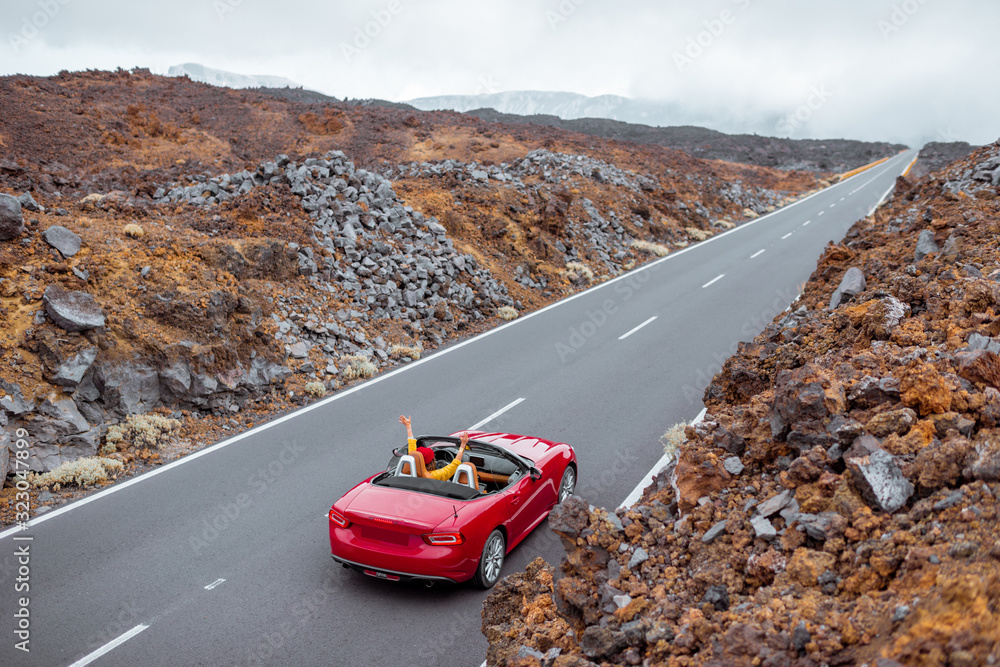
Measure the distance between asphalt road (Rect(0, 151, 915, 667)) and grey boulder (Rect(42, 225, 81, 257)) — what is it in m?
4.69

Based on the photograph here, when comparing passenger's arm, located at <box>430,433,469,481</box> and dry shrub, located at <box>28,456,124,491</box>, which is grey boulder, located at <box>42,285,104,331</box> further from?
passenger's arm, located at <box>430,433,469,481</box>

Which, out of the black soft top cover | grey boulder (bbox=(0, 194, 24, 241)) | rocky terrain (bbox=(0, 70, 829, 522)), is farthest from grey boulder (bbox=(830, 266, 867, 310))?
grey boulder (bbox=(0, 194, 24, 241))

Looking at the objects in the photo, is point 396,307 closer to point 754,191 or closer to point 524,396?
point 524,396

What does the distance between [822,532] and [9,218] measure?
42.1 ft

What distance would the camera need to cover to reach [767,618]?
3551 mm

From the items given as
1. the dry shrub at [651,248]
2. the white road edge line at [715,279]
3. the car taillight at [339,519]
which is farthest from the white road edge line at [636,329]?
the car taillight at [339,519]

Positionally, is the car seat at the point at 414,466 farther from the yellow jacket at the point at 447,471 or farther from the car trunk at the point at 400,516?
the car trunk at the point at 400,516

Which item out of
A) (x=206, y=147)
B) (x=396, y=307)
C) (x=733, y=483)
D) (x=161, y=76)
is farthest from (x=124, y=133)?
(x=733, y=483)

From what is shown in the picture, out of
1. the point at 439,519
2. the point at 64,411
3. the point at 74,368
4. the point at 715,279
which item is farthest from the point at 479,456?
the point at 715,279

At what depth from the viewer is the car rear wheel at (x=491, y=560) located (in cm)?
620

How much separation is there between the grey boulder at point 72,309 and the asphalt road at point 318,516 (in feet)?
9.47

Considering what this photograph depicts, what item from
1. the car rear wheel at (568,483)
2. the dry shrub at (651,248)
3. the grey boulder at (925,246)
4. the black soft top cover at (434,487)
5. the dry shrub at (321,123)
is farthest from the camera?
the dry shrub at (321,123)

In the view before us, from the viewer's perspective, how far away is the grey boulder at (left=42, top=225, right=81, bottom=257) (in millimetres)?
10945

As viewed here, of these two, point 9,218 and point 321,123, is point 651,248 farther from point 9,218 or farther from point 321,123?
point 9,218
